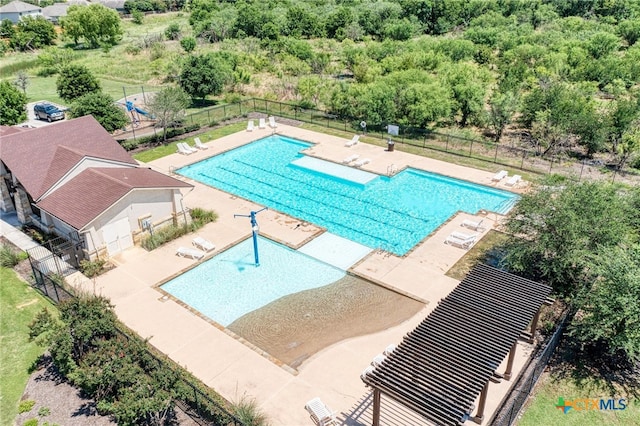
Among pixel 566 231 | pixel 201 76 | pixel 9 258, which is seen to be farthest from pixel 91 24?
pixel 566 231

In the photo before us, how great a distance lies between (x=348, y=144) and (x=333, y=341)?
21114 millimetres

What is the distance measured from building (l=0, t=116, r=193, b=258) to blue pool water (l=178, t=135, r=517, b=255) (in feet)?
20.7

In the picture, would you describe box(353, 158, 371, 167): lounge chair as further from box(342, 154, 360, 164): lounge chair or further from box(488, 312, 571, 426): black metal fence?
box(488, 312, 571, 426): black metal fence

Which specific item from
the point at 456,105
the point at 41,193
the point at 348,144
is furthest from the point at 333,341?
the point at 456,105

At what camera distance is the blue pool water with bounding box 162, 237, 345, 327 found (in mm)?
19375

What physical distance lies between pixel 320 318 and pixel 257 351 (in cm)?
294

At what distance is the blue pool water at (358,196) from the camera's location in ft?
83.7

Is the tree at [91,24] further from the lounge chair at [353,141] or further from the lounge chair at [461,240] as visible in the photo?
the lounge chair at [461,240]

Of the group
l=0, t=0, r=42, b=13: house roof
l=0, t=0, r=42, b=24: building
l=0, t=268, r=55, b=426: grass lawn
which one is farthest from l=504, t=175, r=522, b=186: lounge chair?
l=0, t=0, r=42, b=13: house roof

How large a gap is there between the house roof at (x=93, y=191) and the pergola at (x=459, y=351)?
48.7ft

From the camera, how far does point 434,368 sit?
12.3m

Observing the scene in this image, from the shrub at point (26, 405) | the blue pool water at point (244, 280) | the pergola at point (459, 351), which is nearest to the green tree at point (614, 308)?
the pergola at point (459, 351)

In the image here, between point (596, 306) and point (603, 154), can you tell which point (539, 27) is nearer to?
point (603, 154)

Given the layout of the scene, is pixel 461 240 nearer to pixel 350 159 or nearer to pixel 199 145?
pixel 350 159
